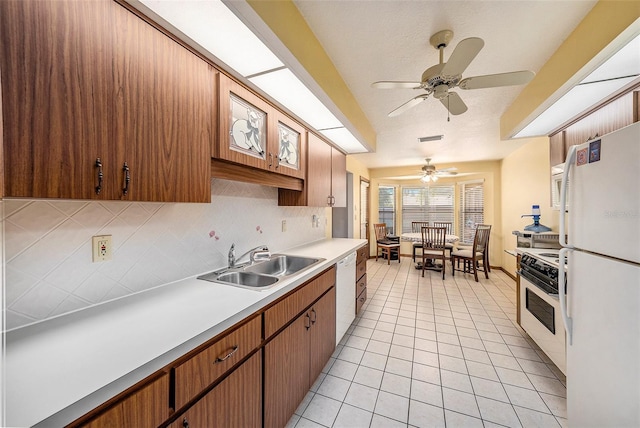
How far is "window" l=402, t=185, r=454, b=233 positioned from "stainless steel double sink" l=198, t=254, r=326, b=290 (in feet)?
16.9

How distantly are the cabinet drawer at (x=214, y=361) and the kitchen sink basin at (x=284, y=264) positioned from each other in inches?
33.7

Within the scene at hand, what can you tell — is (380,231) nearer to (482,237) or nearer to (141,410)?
(482,237)

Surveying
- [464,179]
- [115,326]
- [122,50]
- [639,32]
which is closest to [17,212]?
[115,326]

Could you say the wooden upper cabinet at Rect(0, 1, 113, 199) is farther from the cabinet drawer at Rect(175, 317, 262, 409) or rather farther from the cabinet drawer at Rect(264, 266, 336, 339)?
the cabinet drawer at Rect(264, 266, 336, 339)

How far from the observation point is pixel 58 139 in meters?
0.70

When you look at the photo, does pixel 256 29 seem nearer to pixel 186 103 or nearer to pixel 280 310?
pixel 186 103

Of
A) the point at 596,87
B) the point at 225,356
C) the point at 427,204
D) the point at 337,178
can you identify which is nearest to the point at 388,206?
the point at 427,204

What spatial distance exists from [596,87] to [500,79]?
2.39 ft

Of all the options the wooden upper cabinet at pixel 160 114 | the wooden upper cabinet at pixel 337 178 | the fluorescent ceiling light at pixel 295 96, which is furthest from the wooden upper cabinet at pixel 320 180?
the wooden upper cabinet at pixel 160 114

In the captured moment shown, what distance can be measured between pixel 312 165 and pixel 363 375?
1.89 metres

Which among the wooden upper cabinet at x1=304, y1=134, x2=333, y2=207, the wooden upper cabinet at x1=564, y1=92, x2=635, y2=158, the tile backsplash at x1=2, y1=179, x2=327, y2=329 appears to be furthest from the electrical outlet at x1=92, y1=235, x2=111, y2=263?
the wooden upper cabinet at x1=564, y1=92, x2=635, y2=158

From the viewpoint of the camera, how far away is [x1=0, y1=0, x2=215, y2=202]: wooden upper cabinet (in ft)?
2.07

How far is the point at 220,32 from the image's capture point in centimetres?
106

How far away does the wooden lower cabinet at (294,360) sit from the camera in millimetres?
1206
